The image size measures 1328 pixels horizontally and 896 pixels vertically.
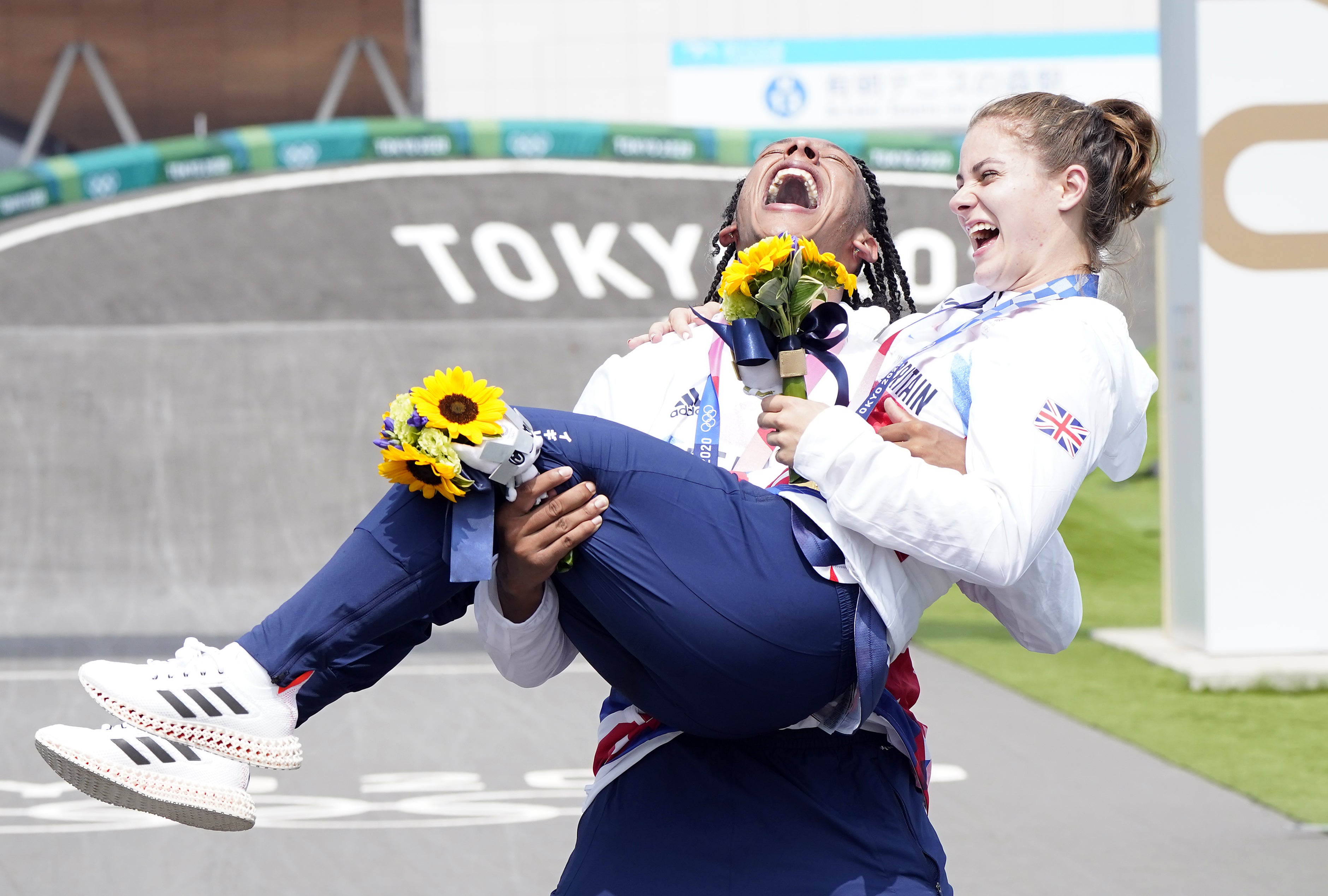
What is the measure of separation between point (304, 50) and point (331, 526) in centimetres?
2398

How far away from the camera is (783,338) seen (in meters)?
1.91

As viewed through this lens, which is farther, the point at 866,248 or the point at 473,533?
the point at 866,248

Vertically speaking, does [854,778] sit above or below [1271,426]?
above

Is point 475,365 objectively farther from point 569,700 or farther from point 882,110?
point 882,110

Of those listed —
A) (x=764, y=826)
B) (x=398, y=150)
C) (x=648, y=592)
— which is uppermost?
(x=398, y=150)

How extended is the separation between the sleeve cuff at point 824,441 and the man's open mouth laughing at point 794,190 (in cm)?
67

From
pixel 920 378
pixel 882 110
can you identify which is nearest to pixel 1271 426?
pixel 920 378

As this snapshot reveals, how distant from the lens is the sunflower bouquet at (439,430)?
1.67 meters

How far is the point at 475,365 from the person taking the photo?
33.1ft

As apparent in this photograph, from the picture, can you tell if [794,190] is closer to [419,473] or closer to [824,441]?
[824,441]

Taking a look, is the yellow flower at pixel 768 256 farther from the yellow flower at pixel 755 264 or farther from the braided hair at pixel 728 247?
the braided hair at pixel 728 247

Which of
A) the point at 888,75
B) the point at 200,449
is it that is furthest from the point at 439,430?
the point at 888,75

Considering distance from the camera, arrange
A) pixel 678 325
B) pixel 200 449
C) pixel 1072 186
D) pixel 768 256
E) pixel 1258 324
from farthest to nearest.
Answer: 1. pixel 200 449
2. pixel 1258 324
3. pixel 678 325
4. pixel 1072 186
5. pixel 768 256

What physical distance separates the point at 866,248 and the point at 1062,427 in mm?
702
